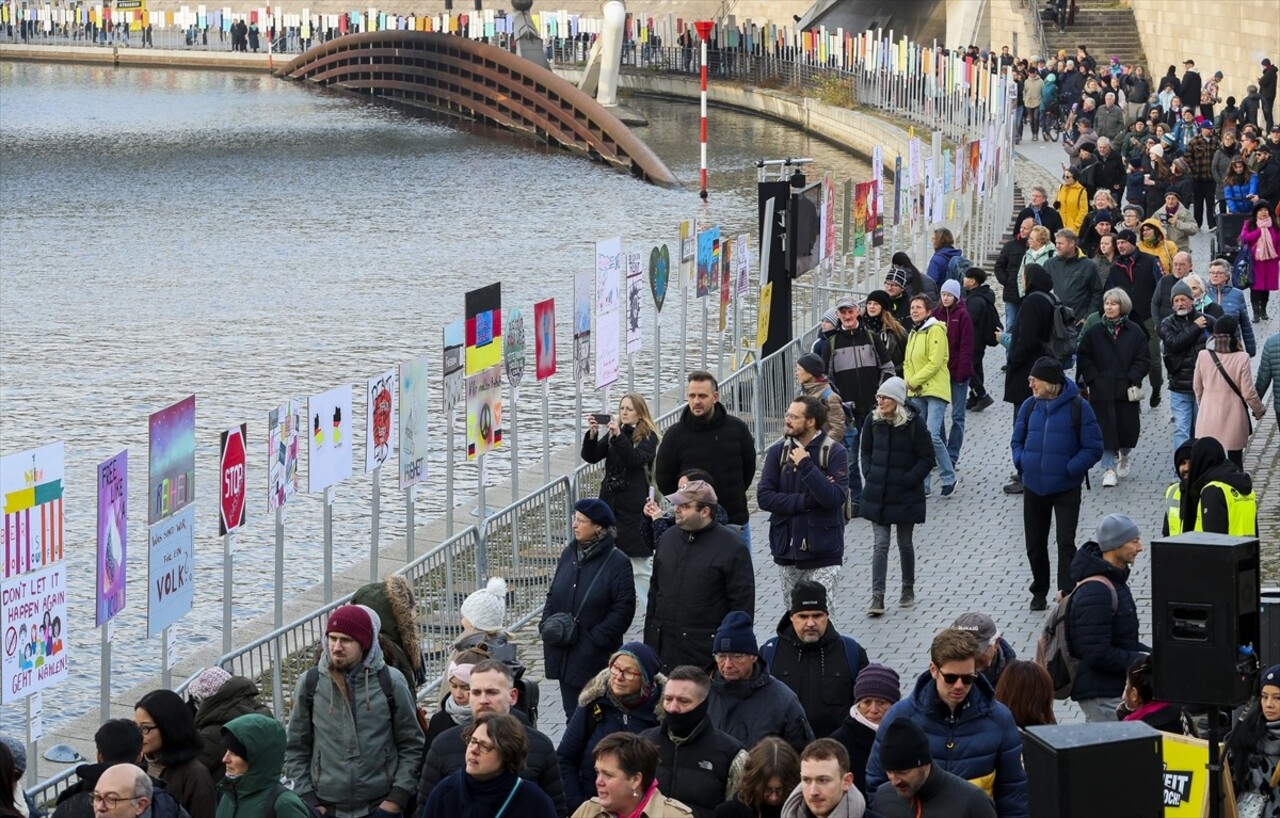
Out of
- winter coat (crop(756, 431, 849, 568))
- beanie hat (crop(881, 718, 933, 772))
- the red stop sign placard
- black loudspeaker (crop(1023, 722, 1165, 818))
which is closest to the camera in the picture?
black loudspeaker (crop(1023, 722, 1165, 818))

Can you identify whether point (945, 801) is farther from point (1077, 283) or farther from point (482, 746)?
point (1077, 283)

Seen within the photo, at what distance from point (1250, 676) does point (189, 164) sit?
145ft

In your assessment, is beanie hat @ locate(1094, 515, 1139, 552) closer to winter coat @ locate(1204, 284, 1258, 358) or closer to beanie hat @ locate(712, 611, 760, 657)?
beanie hat @ locate(712, 611, 760, 657)

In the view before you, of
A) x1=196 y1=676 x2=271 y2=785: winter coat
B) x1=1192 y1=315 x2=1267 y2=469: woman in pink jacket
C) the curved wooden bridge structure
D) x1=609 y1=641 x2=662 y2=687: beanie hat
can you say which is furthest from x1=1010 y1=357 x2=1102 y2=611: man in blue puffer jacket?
the curved wooden bridge structure

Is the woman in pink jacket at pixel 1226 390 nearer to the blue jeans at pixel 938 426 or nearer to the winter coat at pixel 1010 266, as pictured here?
the blue jeans at pixel 938 426

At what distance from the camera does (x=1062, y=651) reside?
9562 millimetres

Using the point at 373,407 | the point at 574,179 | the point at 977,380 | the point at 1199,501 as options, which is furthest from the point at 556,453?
the point at 574,179

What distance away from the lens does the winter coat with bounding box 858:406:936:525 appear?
12.8 metres

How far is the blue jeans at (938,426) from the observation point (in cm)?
1565

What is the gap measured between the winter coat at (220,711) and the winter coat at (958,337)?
29.4 ft

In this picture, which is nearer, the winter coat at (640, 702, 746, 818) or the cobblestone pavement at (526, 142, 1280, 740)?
the winter coat at (640, 702, 746, 818)

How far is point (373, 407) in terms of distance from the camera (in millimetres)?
13586

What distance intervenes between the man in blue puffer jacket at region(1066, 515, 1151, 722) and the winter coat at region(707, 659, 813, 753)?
1.59 m

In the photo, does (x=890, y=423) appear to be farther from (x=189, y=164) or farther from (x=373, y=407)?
(x=189, y=164)
